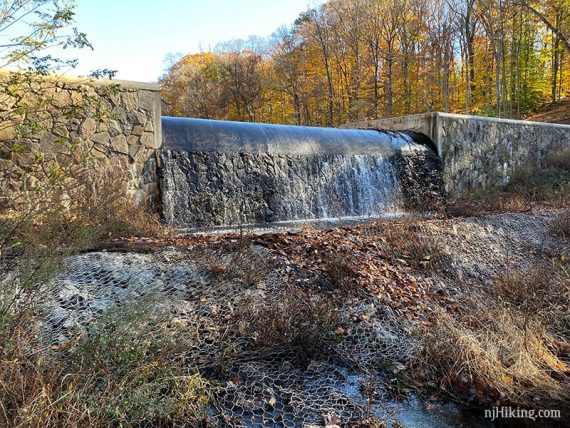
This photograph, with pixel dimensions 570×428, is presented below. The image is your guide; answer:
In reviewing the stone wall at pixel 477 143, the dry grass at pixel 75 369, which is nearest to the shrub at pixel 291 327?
the dry grass at pixel 75 369

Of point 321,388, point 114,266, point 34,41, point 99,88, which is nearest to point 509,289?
point 321,388

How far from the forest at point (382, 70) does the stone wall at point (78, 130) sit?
1889 centimetres

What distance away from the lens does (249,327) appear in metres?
3.35

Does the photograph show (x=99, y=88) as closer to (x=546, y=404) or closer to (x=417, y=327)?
(x=417, y=327)

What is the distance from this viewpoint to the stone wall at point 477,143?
11.4m

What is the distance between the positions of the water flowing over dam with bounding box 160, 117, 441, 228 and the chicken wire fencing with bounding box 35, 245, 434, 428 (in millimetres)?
2913

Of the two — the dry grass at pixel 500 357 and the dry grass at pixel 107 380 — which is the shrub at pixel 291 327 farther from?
the dry grass at pixel 500 357

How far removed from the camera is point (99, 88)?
634 centimetres

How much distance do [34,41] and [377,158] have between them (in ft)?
24.0

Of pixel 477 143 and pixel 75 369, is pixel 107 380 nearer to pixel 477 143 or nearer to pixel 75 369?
pixel 75 369

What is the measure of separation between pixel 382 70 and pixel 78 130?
2325 cm

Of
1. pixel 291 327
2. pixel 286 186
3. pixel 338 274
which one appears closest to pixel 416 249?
pixel 338 274

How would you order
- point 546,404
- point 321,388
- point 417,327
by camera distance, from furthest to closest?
point 417,327
point 321,388
point 546,404

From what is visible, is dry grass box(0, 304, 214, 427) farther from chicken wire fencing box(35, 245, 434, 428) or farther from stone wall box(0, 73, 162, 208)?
stone wall box(0, 73, 162, 208)
